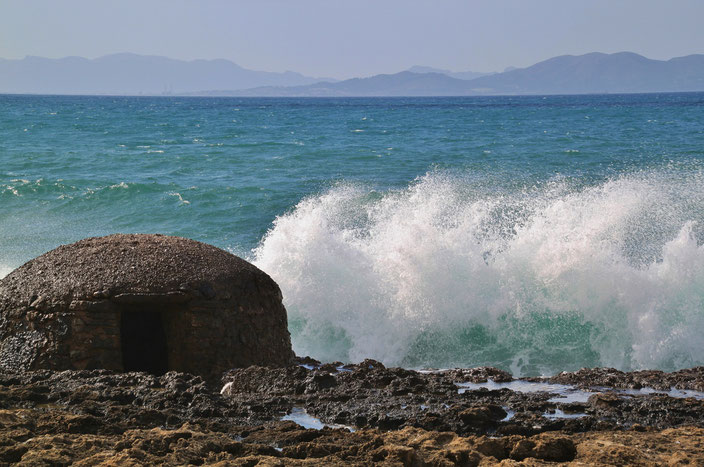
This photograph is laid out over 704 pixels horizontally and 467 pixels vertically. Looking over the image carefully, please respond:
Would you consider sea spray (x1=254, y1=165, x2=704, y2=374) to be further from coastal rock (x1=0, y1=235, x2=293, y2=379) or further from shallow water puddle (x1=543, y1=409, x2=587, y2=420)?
shallow water puddle (x1=543, y1=409, x2=587, y2=420)

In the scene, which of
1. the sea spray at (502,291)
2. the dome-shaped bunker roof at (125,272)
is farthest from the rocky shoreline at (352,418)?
the sea spray at (502,291)

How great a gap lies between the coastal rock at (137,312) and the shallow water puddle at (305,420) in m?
0.97

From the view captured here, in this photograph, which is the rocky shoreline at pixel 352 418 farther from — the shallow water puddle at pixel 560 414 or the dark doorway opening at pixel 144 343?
the dark doorway opening at pixel 144 343

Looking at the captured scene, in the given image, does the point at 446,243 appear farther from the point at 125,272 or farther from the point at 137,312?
the point at 125,272

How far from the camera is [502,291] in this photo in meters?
9.26

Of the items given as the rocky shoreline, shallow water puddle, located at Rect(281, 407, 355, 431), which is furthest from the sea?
shallow water puddle, located at Rect(281, 407, 355, 431)

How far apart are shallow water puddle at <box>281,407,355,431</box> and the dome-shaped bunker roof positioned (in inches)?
46.5

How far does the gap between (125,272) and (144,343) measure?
0.58m

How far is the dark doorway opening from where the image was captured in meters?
5.62

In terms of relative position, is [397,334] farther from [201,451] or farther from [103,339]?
[201,451]

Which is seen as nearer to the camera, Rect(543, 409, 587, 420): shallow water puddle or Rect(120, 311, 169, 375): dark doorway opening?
Rect(543, 409, 587, 420): shallow water puddle

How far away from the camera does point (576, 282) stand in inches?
360

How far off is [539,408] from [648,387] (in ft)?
3.53

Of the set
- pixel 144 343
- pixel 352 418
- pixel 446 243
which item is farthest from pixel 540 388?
pixel 446 243
